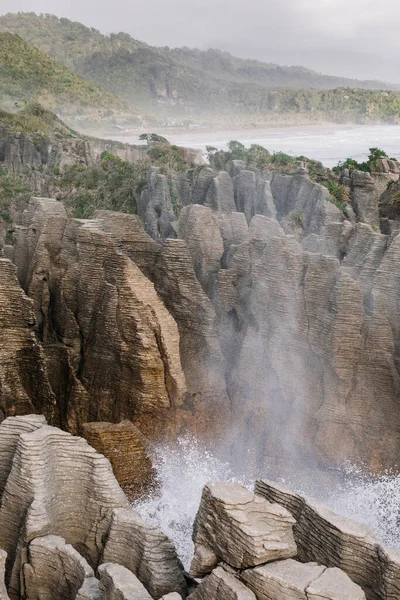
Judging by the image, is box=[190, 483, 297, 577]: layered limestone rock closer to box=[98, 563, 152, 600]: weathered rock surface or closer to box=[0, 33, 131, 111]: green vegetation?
box=[98, 563, 152, 600]: weathered rock surface

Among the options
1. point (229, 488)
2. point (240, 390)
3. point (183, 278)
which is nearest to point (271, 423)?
point (240, 390)

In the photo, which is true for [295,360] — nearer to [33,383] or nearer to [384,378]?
[384,378]

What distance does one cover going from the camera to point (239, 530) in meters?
6.28

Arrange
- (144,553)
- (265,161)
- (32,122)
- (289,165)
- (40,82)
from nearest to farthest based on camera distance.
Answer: (144,553), (289,165), (265,161), (32,122), (40,82)

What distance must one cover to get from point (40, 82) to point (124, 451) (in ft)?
209

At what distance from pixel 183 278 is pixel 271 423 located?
2.77 m

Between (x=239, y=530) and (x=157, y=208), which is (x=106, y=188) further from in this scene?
(x=239, y=530)

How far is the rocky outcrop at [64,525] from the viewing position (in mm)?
7121

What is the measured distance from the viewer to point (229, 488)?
6754mm

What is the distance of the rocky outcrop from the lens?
23.4ft

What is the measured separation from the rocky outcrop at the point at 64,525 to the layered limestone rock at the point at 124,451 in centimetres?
186

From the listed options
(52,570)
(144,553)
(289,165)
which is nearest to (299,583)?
(144,553)

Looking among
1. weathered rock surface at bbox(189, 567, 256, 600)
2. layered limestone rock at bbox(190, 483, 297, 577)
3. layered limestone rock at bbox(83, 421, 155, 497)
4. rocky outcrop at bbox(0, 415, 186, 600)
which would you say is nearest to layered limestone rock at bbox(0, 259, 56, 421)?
layered limestone rock at bbox(83, 421, 155, 497)

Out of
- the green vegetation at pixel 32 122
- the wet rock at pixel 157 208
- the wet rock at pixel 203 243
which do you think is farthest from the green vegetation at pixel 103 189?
the green vegetation at pixel 32 122
